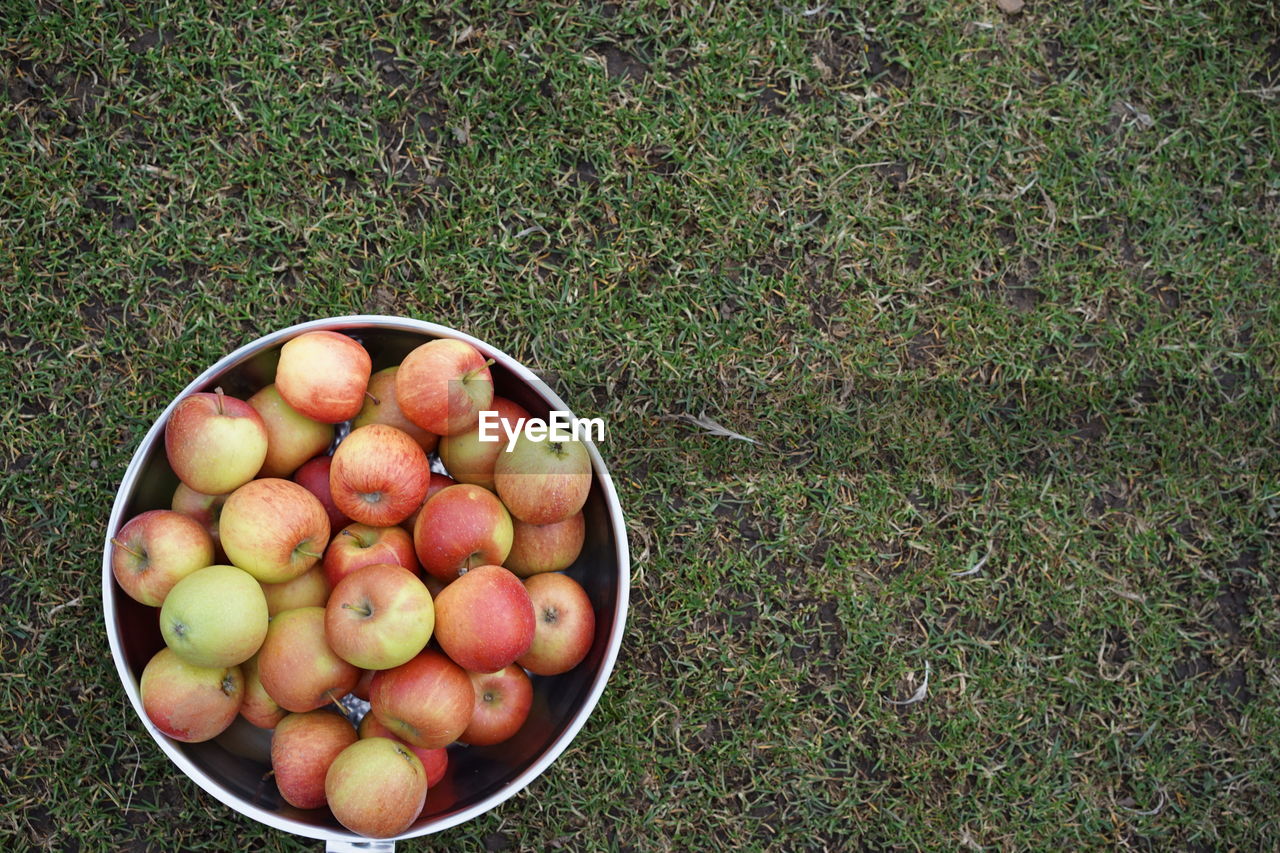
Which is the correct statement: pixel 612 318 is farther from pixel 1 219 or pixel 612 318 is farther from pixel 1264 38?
pixel 1264 38

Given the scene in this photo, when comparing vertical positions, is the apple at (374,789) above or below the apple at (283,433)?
below

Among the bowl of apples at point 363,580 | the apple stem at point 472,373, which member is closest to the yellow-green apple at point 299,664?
the bowl of apples at point 363,580

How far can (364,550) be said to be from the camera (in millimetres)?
2229

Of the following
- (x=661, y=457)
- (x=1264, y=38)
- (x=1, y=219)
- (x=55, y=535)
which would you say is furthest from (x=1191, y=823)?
(x=1, y=219)

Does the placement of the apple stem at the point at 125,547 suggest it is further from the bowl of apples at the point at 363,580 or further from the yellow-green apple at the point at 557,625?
the yellow-green apple at the point at 557,625

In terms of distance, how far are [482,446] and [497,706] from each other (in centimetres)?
68

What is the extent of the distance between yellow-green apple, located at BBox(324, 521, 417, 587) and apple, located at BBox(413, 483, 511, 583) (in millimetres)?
45

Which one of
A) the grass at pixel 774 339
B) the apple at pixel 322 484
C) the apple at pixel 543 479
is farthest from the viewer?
the grass at pixel 774 339

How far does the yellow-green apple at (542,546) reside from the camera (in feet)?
7.83

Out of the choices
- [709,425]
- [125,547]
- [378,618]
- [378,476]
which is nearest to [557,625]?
[378,618]

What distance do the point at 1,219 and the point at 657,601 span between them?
7.87 feet

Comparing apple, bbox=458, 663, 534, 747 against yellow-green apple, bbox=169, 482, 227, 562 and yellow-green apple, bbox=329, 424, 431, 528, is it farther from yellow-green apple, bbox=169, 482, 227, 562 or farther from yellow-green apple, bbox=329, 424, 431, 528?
yellow-green apple, bbox=169, 482, 227, 562

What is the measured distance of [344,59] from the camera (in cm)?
296

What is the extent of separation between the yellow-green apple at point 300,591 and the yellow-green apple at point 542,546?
18.4 inches
